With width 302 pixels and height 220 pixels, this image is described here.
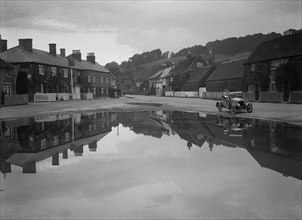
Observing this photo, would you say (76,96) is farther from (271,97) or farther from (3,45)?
(271,97)

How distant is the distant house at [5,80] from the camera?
126 feet

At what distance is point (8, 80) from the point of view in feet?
132

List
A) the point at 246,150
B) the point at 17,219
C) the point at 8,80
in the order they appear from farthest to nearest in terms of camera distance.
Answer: the point at 8,80
the point at 246,150
the point at 17,219

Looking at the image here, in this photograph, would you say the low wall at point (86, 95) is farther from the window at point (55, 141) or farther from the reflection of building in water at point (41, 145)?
the window at point (55, 141)

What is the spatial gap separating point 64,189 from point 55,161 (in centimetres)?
275

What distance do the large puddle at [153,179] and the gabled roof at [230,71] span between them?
4496 cm

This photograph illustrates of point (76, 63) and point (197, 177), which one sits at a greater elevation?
point (76, 63)

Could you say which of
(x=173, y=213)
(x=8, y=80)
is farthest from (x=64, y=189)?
(x=8, y=80)

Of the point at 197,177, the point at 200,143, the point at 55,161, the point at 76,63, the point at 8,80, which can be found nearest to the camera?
the point at 197,177

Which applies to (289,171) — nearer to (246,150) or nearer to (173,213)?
(246,150)

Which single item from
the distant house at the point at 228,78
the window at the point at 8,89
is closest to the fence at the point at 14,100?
the window at the point at 8,89

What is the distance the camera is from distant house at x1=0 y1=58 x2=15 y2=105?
3850 centimetres

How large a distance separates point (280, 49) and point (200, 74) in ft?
109

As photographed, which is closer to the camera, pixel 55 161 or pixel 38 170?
pixel 38 170
